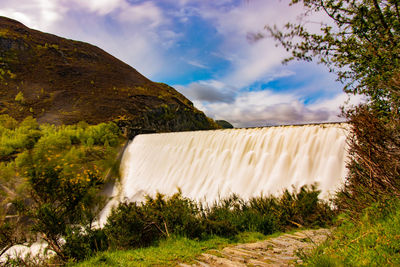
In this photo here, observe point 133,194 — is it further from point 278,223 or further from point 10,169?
point 278,223

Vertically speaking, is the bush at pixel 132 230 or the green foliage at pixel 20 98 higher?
the green foliage at pixel 20 98

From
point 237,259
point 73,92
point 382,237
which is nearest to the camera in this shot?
point 382,237

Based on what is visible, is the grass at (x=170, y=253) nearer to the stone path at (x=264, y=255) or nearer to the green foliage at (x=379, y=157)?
the stone path at (x=264, y=255)

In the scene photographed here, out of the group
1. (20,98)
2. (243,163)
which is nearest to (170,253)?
(243,163)

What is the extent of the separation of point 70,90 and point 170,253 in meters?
45.0

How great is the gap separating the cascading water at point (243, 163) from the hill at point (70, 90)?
1092 cm

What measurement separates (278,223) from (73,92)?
44199 mm

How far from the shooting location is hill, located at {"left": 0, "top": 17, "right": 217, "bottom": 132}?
32.0 metres

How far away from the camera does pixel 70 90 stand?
40062mm

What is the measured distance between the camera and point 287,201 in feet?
20.8

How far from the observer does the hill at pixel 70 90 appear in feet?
105

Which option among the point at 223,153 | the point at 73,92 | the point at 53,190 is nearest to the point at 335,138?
the point at 223,153

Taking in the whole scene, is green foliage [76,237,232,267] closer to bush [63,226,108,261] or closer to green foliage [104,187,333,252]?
green foliage [104,187,333,252]

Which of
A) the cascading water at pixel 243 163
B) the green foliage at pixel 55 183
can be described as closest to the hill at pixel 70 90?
the green foliage at pixel 55 183
